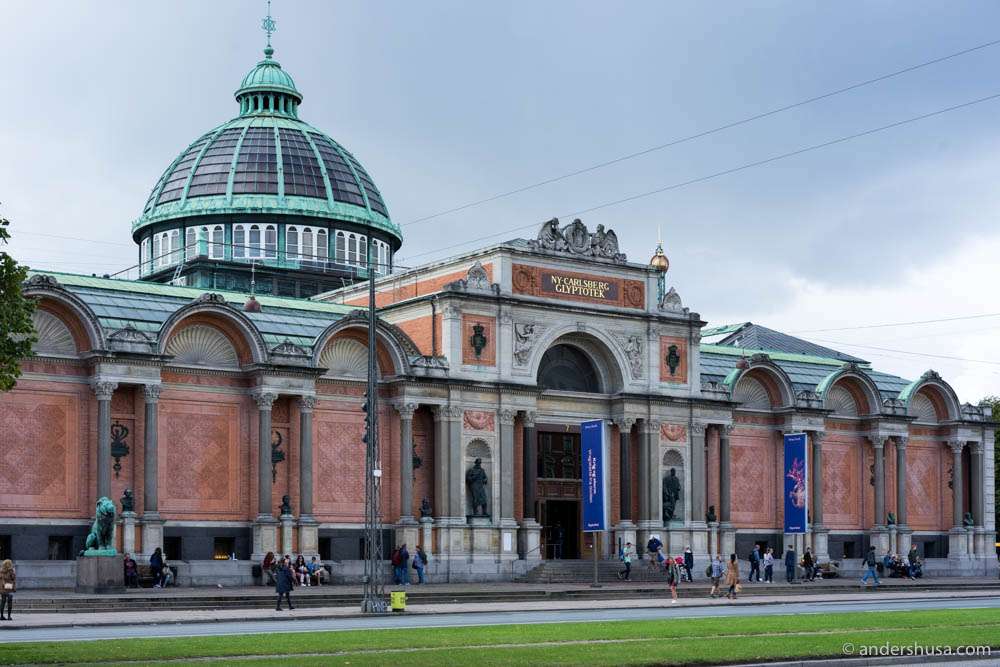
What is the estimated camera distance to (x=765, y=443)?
85.2 m

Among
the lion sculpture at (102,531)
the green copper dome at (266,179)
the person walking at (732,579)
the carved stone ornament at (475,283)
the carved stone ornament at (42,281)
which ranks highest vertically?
the green copper dome at (266,179)

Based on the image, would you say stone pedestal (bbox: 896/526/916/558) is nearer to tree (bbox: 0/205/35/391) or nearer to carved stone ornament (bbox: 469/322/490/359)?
carved stone ornament (bbox: 469/322/490/359)

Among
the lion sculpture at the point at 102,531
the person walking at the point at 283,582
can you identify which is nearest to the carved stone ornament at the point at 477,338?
the lion sculpture at the point at 102,531

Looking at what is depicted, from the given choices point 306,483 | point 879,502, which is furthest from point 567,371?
point 879,502

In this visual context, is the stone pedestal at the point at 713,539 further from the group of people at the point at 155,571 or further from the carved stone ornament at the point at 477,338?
the group of people at the point at 155,571

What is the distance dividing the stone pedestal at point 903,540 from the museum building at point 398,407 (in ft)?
0.47

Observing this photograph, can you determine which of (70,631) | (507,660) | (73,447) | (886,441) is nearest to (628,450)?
(886,441)

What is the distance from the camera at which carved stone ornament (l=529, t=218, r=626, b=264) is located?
75188mm

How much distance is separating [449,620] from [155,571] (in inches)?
767

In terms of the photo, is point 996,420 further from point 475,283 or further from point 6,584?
point 6,584

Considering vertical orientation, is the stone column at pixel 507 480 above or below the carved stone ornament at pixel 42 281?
below

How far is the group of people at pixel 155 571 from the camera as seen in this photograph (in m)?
58.5

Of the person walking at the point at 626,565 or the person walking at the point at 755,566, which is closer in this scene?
the person walking at the point at 626,565

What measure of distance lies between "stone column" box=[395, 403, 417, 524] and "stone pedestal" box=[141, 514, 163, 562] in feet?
39.4
